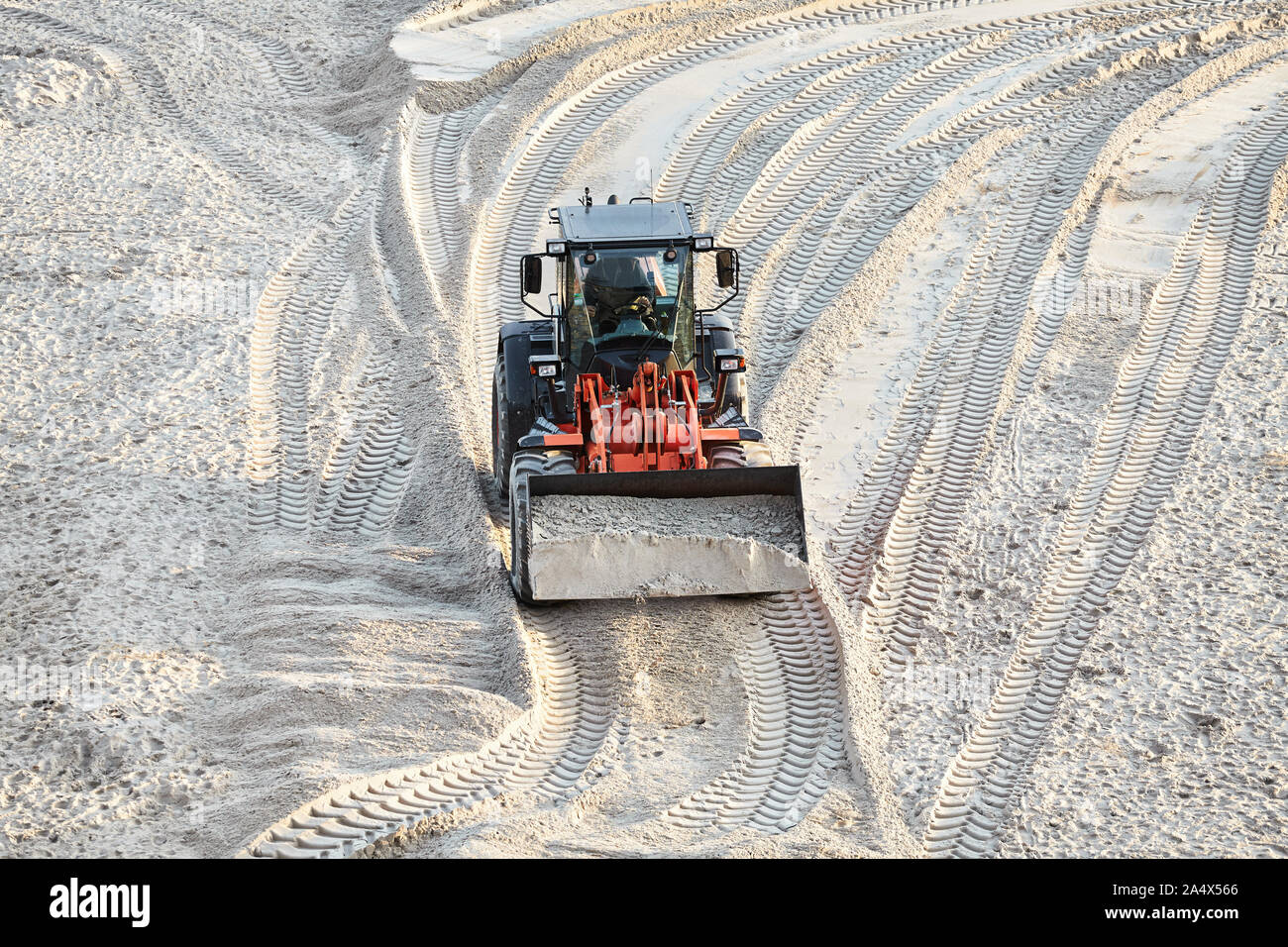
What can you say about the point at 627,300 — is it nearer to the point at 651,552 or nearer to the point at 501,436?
the point at 501,436

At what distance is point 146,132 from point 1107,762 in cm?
1160

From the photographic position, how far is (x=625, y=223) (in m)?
9.66

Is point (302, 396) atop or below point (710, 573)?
atop

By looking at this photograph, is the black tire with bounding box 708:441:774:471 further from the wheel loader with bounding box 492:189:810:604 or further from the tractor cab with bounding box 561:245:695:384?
the tractor cab with bounding box 561:245:695:384

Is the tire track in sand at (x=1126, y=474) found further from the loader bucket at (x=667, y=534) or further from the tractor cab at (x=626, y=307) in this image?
the tractor cab at (x=626, y=307)

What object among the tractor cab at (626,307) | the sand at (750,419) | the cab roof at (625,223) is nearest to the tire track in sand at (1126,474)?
the sand at (750,419)

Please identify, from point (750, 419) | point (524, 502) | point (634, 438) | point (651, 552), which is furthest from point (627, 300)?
point (750, 419)

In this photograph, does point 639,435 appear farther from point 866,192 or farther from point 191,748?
point 866,192

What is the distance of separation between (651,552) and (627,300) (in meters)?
1.84

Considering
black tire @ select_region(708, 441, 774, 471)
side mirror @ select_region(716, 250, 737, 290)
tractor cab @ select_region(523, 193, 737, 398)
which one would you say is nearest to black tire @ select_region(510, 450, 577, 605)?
tractor cab @ select_region(523, 193, 737, 398)

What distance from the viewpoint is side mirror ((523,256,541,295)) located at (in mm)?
9523

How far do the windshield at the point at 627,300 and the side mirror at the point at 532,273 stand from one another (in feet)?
0.62
